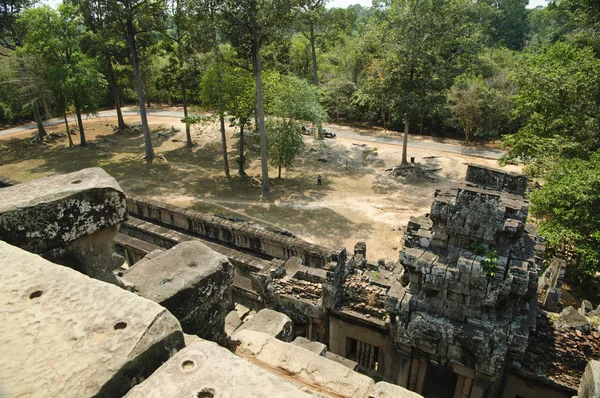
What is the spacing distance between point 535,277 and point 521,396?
3051 millimetres

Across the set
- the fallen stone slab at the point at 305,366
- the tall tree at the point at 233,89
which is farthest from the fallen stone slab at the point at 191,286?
the tall tree at the point at 233,89

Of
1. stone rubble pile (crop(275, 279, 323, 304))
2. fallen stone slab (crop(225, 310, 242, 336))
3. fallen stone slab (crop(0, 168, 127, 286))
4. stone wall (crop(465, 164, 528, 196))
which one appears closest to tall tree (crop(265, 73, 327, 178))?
stone rubble pile (crop(275, 279, 323, 304))

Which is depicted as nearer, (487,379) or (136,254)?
(487,379)

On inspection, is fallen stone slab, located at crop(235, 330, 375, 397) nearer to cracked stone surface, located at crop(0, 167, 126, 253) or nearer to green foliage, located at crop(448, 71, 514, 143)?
cracked stone surface, located at crop(0, 167, 126, 253)

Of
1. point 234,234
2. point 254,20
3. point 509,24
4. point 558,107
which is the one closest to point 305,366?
point 234,234

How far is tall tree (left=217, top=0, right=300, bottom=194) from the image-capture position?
20.3 metres

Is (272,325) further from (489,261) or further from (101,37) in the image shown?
(101,37)

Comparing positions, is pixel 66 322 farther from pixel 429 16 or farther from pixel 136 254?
pixel 429 16

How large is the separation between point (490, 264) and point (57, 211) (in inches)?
280

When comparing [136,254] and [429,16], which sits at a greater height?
[429,16]

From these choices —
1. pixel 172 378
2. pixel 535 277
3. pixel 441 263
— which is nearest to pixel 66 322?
pixel 172 378

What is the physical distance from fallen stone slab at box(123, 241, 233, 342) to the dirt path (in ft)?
45.2

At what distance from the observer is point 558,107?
19.3 m

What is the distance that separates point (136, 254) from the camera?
471 inches
